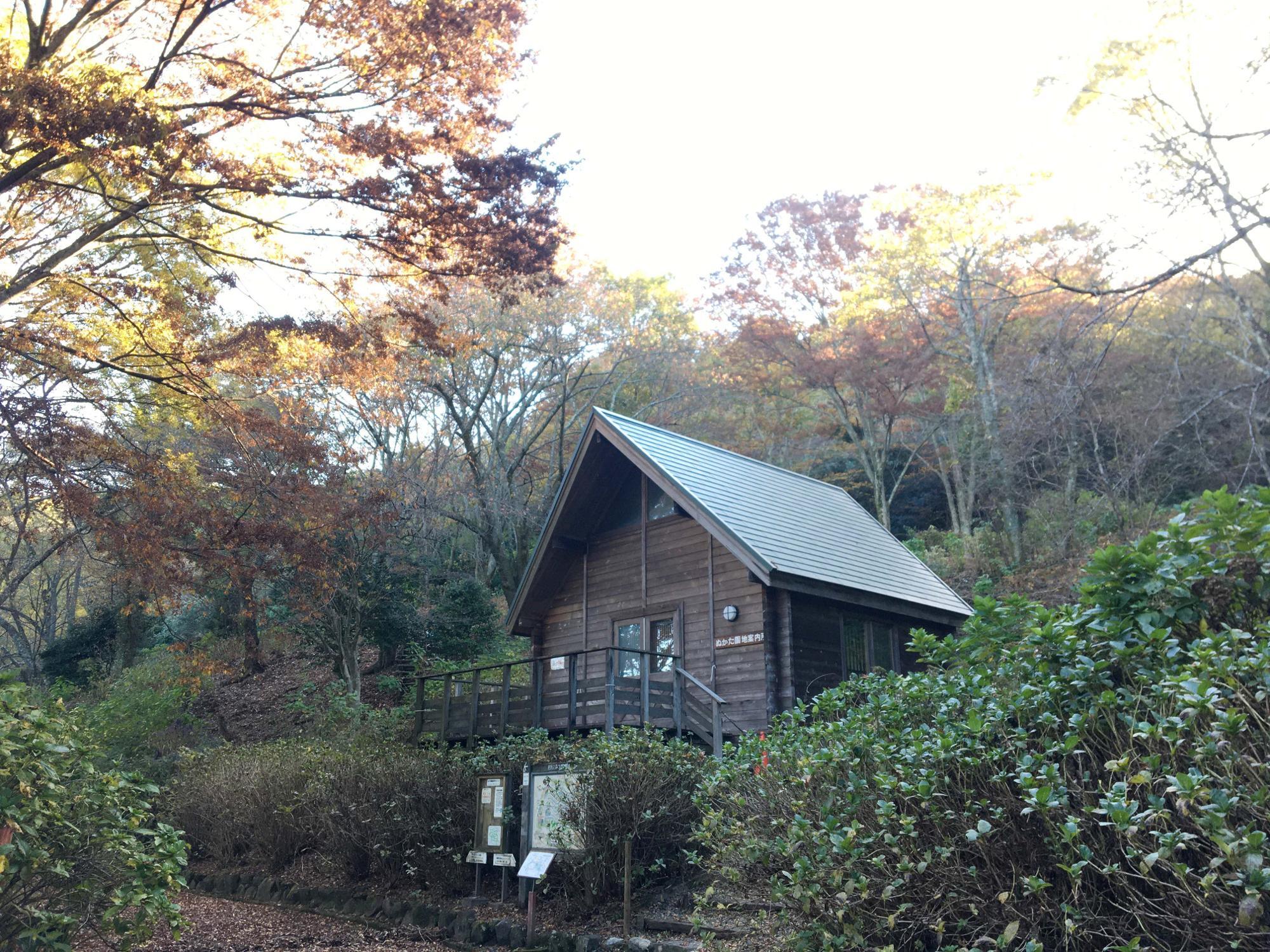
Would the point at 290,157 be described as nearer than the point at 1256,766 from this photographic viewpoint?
No

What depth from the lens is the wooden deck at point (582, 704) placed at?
1503 centimetres

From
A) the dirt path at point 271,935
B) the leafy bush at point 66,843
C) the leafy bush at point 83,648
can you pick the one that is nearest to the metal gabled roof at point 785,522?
the dirt path at point 271,935

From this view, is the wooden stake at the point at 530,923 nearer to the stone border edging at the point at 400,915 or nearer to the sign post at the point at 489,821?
the stone border edging at the point at 400,915

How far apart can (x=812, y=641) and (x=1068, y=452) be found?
13834 mm

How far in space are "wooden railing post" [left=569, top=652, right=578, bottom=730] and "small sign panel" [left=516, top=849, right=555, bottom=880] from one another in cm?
474

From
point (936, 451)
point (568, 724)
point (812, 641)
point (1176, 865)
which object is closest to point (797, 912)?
point (1176, 865)

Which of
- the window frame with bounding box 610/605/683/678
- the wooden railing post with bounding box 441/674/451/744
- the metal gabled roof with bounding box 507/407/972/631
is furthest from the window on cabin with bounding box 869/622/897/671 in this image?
the wooden railing post with bounding box 441/674/451/744

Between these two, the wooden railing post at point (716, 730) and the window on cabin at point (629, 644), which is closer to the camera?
the wooden railing post at point (716, 730)

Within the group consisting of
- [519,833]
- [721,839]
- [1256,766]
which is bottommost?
[519,833]

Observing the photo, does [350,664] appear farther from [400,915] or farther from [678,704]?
[400,915]

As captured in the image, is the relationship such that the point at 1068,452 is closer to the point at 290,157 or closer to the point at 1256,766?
the point at 290,157

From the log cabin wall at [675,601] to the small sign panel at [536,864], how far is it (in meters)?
6.35

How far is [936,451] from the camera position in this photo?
99.1 feet

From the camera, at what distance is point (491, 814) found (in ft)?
39.5
